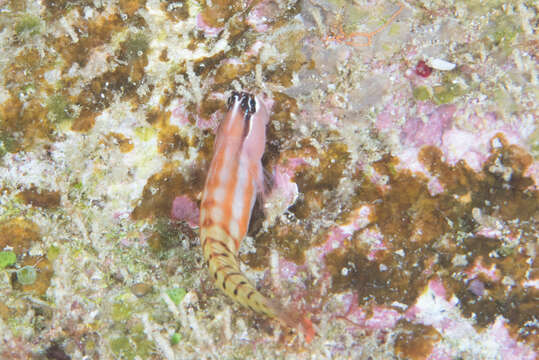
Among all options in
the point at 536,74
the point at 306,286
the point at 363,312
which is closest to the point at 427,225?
the point at 363,312

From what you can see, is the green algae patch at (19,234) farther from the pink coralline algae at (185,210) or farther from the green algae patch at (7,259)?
the pink coralline algae at (185,210)

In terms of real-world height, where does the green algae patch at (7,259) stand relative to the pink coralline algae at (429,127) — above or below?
below

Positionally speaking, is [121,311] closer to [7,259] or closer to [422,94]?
[7,259]

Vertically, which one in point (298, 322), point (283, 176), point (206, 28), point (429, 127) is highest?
point (206, 28)

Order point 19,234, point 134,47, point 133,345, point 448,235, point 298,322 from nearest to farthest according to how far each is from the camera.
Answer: point 298,322 → point 448,235 → point 133,345 → point 19,234 → point 134,47

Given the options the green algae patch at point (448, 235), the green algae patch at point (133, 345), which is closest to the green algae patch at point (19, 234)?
the green algae patch at point (133, 345)

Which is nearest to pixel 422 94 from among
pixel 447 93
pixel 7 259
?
pixel 447 93

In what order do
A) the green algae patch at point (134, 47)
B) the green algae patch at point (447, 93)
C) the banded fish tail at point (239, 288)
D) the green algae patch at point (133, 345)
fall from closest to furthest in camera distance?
the banded fish tail at point (239, 288)
the green algae patch at point (447, 93)
the green algae patch at point (133, 345)
the green algae patch at point (134, 47)

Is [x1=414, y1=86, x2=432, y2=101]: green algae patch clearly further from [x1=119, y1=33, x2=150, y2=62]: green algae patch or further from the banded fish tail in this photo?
[x1=119, y1=33, x2=150, y2=62]: green algae patch
